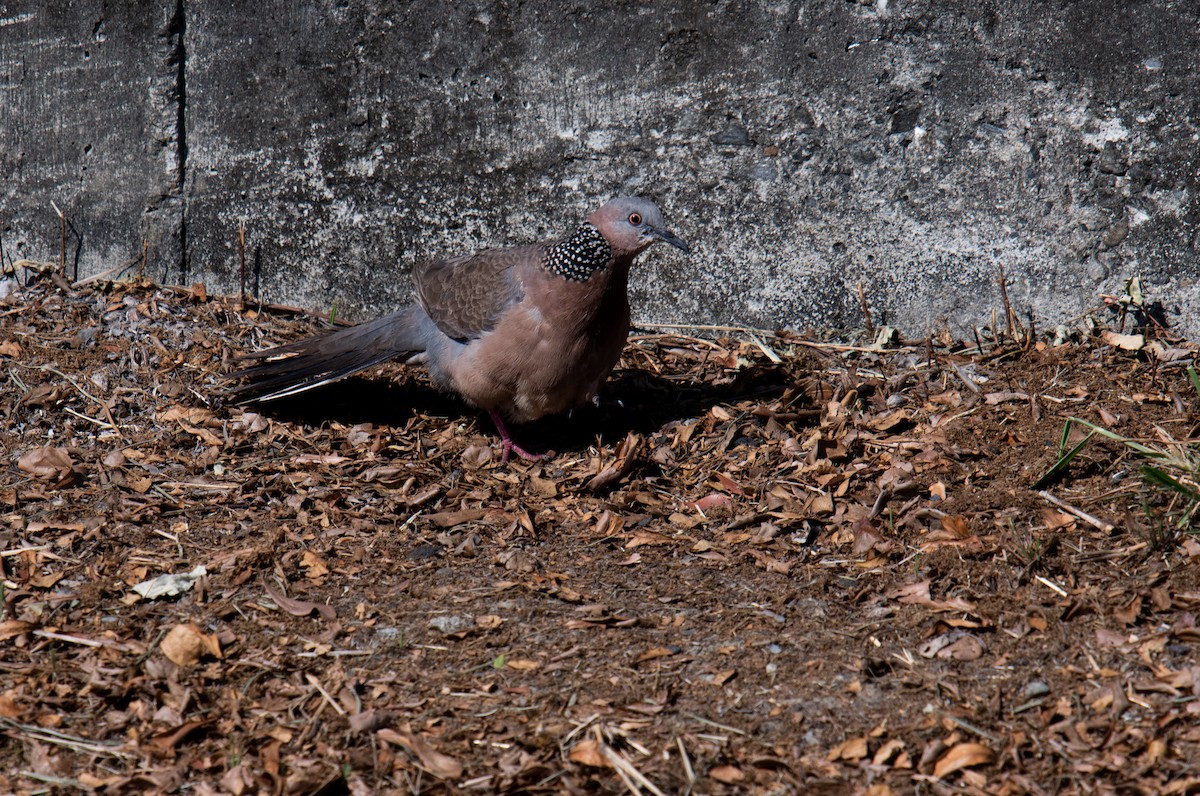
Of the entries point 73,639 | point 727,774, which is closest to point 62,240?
point 73,639

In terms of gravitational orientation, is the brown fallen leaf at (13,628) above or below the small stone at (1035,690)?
below

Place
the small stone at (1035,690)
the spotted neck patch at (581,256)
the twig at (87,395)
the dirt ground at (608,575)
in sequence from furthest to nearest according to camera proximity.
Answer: the twig at (87,395), the spotted neck patch at (581,256), the small stone at (1035,690), the dirt ground at (608,575)

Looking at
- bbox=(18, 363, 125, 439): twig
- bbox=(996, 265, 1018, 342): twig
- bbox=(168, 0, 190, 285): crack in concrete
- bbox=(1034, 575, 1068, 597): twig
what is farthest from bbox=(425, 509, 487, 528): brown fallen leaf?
bbox=(996, 265, 1018, 342): twig

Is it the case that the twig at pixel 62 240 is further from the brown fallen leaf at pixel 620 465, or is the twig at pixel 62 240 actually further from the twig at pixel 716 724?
the twig at pixel 716 724

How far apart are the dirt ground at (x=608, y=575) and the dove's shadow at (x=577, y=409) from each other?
0.02 meters

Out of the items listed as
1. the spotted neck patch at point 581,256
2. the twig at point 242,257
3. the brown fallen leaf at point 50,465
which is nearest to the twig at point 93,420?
the brown fallen leaf at point 50,465

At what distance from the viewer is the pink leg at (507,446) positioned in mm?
4570

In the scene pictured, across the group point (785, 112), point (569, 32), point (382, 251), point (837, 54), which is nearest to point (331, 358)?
point (382, 251)

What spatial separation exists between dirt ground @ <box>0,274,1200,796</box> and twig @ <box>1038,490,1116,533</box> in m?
0.01

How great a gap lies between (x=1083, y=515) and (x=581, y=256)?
206cm

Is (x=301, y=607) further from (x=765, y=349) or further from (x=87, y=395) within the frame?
(x=765, y=349)

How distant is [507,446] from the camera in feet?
15.1

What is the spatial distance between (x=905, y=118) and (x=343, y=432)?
278 cm

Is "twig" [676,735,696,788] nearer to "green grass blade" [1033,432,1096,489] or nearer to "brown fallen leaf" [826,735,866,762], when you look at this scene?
"brown fallen leaf" [826,735,866,762]
